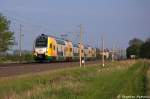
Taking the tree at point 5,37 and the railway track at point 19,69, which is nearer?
the railway track at point 19,69

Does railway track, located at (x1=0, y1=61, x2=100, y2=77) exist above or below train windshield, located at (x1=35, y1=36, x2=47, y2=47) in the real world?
below

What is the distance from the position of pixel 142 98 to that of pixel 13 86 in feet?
33.9

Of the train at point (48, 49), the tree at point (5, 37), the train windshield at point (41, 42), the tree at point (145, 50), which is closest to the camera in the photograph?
the train at point (48, 49)

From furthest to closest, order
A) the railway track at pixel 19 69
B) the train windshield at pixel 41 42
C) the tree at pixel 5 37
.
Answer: the tree at pixel 5 37 < the train windshield at pixel 41 42 < the railway track at pixel 19 69

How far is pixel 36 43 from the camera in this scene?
217ft

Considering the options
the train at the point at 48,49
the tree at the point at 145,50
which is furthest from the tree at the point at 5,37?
the tree at the point at 145,50

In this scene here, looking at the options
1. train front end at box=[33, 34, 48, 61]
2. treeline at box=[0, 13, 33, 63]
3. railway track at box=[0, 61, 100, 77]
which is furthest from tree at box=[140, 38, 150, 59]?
railway track at box=[0, 61, 100, 77]

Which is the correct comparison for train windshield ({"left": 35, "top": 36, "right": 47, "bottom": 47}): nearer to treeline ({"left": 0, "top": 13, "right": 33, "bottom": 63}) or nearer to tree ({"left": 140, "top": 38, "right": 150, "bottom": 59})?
treeline ({"left": 0, "top": 13, "right": 33, "bottom": 63})

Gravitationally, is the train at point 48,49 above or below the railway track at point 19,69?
above

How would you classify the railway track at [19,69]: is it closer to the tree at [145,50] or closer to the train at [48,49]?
the train at [48,49]

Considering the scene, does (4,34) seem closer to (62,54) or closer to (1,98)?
(62,54)

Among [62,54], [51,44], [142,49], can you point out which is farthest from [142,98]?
[142,49]

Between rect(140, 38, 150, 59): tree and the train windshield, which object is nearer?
the train windshield

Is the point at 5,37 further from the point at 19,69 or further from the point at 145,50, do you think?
the point at 145,50
